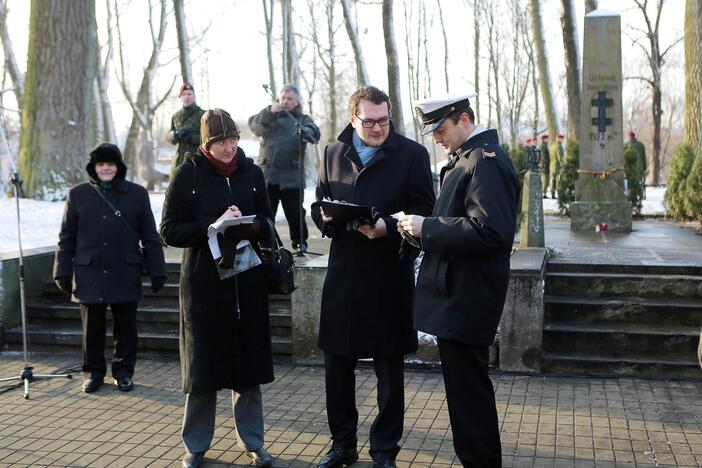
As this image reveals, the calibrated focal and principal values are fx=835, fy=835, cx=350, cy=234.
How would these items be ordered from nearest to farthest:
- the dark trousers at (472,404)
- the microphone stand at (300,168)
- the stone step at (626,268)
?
the dark trousers at (472,404), the stone step at (626,268), the microphone stand at (300,168)

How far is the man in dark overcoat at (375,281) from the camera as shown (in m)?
4.85

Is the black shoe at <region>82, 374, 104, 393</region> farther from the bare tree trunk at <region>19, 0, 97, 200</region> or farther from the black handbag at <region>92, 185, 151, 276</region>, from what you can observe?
the bare tree trunk at <region>19, 0, 97, 200</region>

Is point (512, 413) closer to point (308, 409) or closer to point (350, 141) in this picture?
point (308, 409)

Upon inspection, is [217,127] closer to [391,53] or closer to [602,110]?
[602,110]

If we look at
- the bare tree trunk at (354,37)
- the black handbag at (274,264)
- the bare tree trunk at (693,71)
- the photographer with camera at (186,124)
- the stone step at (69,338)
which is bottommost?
the stone step at (69,338)

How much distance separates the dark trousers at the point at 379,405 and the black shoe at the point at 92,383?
2.72 m

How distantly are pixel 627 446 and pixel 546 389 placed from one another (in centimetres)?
140

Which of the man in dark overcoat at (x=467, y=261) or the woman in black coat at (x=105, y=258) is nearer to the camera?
the man in dark overcoat at (x=467, y=261)

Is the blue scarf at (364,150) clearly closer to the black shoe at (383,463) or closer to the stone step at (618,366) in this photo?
the black shoe at (383,463)

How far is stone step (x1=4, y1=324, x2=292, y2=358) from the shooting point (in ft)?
26.7

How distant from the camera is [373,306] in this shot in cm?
486

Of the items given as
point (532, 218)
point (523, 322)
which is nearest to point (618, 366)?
point (523, 322)

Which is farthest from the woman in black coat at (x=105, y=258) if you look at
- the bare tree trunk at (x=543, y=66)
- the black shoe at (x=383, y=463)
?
the bare tree trunk at (x=543, y=66)

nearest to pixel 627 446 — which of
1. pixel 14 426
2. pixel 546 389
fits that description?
pixel 546 389
